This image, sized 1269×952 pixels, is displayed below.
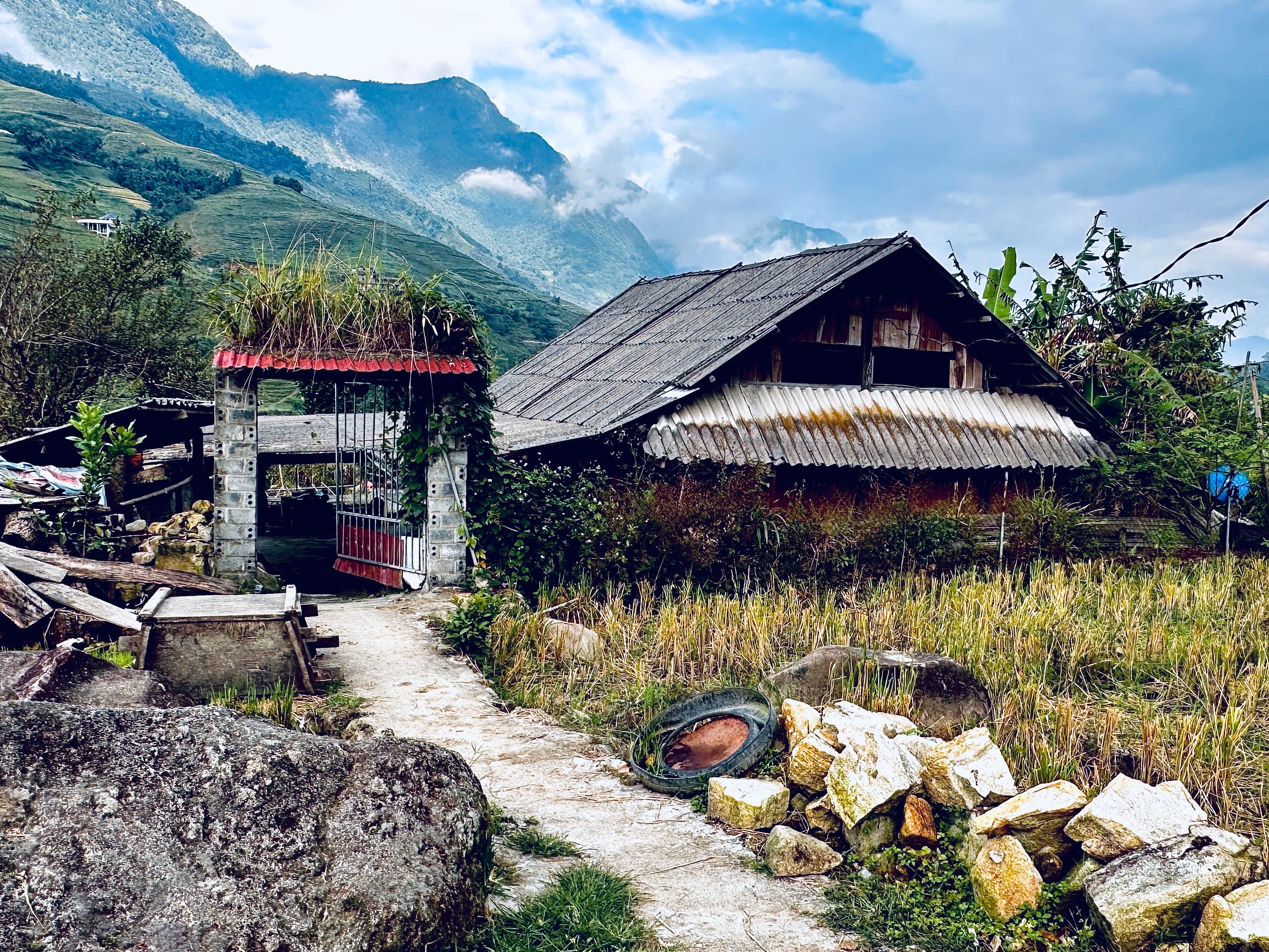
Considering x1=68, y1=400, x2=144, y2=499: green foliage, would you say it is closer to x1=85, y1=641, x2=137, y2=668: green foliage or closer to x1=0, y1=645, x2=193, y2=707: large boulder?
x1=85, y1=641, x2=137, y2=668: green foliage

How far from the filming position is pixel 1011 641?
8.32 metres

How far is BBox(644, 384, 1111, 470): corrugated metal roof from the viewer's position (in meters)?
13.5

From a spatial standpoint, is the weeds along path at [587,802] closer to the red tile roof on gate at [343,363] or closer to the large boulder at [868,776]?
the large boulder at [868,776]

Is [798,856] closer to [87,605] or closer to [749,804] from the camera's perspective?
[749,804]

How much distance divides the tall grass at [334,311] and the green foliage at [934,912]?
724cm

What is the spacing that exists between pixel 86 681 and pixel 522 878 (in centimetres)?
261

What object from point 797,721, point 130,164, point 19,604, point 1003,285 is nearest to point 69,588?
point 19,604

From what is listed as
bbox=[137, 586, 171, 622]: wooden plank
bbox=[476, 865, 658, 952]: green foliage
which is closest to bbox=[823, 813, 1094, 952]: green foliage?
bbox=[476, 865, 658, 952]: green foliage

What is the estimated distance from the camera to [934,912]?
473 centimetres

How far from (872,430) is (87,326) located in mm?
14571

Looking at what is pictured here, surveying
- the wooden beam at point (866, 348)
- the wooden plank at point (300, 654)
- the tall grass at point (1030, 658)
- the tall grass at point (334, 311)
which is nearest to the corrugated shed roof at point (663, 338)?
the wooden beam at point (866, 348)

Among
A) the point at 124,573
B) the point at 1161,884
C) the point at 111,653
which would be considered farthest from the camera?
the point at 124,573

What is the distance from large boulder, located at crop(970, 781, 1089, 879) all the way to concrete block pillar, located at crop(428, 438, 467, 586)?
6.98 metres

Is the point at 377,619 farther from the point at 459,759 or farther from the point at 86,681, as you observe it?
the point at 459,759
